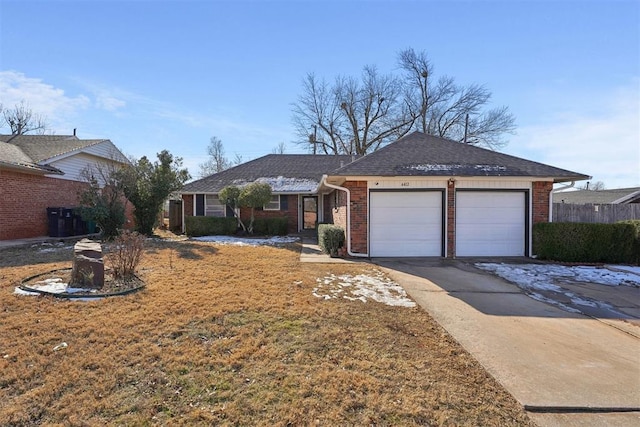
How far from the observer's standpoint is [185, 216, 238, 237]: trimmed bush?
1548 cm

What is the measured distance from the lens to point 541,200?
9.82 meters

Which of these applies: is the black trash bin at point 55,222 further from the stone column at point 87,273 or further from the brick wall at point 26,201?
the stone column at point 87,273

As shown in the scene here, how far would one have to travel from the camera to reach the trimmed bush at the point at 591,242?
8914mm

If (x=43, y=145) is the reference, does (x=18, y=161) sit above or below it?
below

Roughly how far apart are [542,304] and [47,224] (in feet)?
58.0

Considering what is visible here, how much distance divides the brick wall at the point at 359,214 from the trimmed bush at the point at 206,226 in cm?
804

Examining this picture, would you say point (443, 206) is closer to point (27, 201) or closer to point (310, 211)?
point (310, 211)

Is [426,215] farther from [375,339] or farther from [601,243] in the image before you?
[375,339]

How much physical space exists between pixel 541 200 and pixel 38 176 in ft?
61.3

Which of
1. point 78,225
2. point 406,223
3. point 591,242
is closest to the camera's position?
point 591,242

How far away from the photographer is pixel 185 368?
10.6ft

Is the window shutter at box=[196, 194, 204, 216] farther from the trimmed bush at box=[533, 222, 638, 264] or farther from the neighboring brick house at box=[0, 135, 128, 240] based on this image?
the trimmed bush at box=[533, 222, 638, 264]

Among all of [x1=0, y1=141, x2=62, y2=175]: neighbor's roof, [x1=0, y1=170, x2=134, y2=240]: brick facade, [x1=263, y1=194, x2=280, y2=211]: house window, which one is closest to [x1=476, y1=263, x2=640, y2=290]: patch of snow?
[x1=263, y1=194, x2=280, y2=211]: house window

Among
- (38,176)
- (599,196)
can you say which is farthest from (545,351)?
(599,196)
